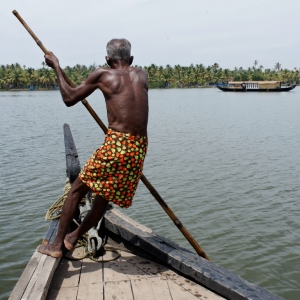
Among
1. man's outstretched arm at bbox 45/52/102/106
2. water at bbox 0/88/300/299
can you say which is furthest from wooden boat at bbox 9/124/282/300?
water at bbox 0/88/300/299

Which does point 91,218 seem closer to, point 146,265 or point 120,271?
point 120,271

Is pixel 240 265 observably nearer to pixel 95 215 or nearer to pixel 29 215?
pixel 95 215

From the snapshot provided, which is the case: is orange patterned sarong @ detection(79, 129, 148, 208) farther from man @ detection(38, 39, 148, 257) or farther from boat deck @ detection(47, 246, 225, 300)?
boat deck @ detection(47, 246, 225, 300)

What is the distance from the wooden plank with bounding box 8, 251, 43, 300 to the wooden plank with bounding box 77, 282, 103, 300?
36cm

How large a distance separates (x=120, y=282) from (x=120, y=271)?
0.71ft

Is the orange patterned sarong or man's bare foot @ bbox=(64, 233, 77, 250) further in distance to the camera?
man's bare foot @ bbox=(64, 233, 77, 250)

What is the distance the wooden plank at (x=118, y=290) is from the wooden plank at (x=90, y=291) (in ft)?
0.14

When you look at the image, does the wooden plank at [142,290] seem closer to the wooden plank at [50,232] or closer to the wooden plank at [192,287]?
the wooden plank at [192,287]

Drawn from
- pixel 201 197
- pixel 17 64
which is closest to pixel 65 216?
pixel 201 197

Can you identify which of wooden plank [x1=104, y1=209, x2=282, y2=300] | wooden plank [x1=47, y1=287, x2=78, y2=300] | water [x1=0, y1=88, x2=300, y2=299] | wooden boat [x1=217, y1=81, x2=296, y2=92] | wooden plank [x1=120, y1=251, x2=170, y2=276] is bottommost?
wooden boat [x1=217, y1=81, x2=296, y2=92]

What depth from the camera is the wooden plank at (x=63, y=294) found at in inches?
110

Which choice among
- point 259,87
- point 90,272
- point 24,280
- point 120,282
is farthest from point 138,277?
point 259,87

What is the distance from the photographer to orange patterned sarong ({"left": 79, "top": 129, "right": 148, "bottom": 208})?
287 centimetres

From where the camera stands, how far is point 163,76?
11881 centimetres
